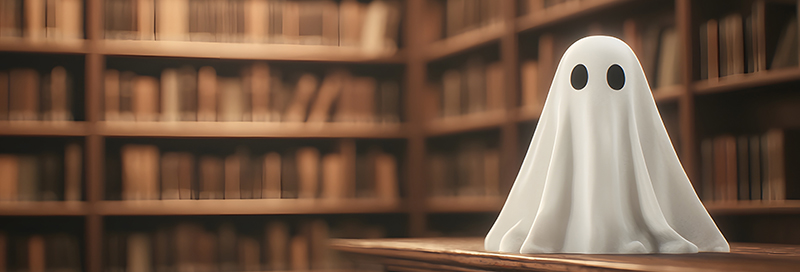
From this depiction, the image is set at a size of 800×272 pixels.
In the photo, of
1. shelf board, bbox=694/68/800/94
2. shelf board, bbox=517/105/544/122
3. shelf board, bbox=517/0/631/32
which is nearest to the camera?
shelf board, bbox=694/68/800/94

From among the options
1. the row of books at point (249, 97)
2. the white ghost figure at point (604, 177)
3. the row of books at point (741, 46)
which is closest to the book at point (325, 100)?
the row of books at point (249, 97)

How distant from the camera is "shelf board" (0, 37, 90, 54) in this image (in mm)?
3098

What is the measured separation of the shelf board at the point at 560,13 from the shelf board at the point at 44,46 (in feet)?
5.81

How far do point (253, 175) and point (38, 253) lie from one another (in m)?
0.92

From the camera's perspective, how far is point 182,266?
3.29 m

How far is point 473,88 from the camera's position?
3180mm

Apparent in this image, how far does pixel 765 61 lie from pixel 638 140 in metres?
1.07

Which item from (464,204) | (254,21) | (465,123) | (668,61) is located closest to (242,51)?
(254,21)

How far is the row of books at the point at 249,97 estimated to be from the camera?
3250 millimetres

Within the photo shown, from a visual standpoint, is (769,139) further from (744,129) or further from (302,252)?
(302,252)

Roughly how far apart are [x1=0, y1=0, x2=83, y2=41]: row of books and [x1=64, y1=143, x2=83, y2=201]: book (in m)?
0.46

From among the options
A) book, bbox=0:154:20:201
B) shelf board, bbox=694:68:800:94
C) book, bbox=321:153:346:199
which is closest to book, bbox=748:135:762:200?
shelf board, bbox=694:68:800:94

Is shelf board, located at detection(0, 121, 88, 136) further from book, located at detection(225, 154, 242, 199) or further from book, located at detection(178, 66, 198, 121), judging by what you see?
book, located at detection(225, 154, 242, 199)

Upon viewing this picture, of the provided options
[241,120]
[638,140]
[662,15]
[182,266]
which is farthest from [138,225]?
[638,140]
